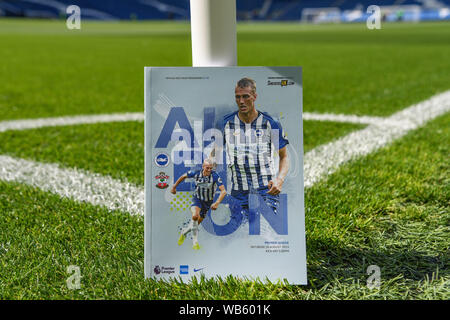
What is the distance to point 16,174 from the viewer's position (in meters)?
2.12

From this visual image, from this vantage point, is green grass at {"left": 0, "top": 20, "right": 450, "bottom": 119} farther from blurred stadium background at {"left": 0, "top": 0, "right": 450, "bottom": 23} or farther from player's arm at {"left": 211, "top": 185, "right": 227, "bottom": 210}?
blurred stadium background at {"left": 0, "top": 0, "right": 450, "bottom": 23}

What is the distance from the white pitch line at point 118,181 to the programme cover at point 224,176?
549 millimetres

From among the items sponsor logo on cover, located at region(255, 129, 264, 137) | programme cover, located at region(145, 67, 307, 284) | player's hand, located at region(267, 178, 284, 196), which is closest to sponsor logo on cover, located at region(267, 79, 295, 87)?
programme cover, located at region(145, 67, 307, 284)

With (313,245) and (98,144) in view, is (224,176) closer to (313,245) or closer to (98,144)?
(313,245)

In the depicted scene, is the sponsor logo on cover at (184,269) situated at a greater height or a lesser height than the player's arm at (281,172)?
lesser

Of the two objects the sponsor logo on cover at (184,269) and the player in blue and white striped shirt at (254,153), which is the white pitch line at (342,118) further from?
the sponsor logo on cover at (184,269)

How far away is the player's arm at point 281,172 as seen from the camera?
1177 mm

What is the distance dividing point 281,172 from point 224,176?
0.16 meters

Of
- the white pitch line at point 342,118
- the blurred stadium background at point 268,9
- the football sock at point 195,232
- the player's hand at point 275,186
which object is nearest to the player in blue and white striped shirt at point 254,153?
the player's hand at point 275,186

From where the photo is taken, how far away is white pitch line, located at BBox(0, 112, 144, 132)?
10.2ft

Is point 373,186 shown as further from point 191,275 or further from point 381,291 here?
point 191,275

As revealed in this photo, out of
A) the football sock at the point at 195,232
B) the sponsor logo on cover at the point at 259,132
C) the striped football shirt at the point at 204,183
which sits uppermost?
the sponsor logo on cover at the point at 259,132

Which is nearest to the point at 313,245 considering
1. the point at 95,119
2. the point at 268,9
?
the point at 95,119
